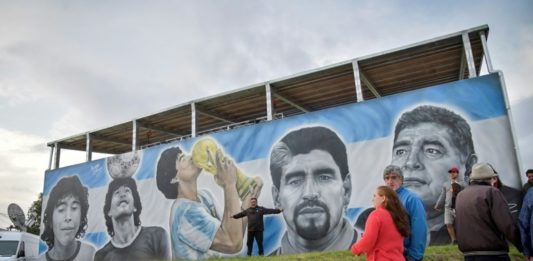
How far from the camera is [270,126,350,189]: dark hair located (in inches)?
470

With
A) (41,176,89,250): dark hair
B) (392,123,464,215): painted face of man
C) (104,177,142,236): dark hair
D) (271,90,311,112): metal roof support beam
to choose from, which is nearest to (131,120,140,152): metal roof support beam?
(104,177,142,236): dark hair

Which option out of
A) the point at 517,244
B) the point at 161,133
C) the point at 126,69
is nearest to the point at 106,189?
the point at 161,133

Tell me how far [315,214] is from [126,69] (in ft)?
24.8

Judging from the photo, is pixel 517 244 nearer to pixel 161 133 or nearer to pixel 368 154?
pixel 368 154

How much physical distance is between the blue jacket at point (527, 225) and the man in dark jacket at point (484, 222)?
0.32 feet

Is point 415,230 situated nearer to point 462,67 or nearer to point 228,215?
point 228,215

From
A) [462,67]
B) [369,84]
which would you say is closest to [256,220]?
[369,84]

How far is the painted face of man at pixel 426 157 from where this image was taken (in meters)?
10.2

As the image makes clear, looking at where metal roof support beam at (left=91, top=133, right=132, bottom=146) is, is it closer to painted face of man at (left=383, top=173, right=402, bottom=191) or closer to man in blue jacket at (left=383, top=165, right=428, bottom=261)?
painted face of man at (left=383, top=173, right=402, bottom=191)

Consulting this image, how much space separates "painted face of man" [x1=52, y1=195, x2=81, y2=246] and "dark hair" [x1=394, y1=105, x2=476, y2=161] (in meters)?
14.2

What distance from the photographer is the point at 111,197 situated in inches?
661

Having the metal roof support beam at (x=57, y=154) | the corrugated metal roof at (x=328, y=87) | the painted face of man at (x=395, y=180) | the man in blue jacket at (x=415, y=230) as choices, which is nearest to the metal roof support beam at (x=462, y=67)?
the corrugated metal roof at (x=328, y=87)

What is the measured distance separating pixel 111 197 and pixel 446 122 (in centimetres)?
1312

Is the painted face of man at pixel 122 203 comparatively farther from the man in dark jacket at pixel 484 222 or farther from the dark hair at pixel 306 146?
the man in dark jacket at pixel 484 222
